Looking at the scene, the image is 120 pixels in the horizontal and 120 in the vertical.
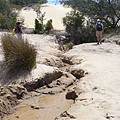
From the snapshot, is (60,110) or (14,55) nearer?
(60,110)

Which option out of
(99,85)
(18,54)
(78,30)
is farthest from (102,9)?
(99,85)

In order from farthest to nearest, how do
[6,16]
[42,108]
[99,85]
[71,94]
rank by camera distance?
[6,16] → [71,94] → [99,85] → [42,108]

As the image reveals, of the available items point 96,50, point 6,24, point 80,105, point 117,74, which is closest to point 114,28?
point 96,50

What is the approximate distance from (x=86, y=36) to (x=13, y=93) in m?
10.6

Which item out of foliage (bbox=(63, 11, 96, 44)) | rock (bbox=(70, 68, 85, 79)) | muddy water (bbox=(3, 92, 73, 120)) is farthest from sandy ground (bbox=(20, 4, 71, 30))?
muddy water (bbox=(3, 92, 73, 120))

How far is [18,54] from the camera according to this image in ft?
31.9

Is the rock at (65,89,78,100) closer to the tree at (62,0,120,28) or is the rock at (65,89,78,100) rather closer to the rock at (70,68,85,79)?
the rock at (70,68,85,79)

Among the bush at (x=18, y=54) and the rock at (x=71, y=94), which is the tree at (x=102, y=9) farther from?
the rock at (x=71, y=94)

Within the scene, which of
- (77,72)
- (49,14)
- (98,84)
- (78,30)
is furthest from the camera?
(49,14)

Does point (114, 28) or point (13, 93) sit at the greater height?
point (114, 28)

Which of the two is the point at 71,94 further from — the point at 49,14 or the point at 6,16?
the point at 49,14

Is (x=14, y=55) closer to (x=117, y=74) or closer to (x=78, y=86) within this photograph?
(x=78, y=86)

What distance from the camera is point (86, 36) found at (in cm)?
1883

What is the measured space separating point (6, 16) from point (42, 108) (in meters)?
21.0
